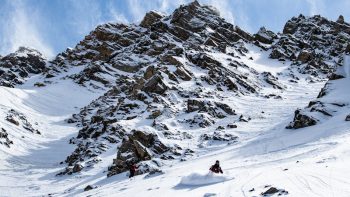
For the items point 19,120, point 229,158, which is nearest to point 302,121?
point 229,158

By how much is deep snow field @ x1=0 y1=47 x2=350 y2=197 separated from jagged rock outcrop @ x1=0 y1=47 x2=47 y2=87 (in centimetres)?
→ 2642

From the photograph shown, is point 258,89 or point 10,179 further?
point 258,89

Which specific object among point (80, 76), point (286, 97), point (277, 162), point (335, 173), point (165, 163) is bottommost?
point (335, 173)

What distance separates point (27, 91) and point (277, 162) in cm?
6908

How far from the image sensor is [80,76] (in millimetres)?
98125

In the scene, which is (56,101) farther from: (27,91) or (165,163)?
(165,163)

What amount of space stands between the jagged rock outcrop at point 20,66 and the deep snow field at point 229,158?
26424 millimetres

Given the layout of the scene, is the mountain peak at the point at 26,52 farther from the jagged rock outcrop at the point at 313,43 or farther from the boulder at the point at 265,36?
the jagged rock outcrop at the point at 313,43

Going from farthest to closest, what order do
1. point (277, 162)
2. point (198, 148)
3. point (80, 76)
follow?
point (80, 76), point (198, 148), point (277, 162)

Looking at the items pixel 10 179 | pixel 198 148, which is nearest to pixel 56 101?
pixel 10 179

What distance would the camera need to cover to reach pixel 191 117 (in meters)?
46.3

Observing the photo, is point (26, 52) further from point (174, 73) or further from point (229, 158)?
point (229, 158)

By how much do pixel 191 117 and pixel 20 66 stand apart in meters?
88.3

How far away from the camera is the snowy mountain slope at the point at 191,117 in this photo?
21.0 m
